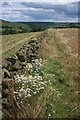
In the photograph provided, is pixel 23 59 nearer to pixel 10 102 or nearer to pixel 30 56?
pixel 30 56

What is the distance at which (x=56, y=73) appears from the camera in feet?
71.8

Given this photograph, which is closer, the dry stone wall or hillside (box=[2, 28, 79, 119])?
hillside (box=[2, 28, 79, 119])

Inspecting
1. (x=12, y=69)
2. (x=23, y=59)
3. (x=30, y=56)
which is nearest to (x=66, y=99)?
(x=12, y=69)

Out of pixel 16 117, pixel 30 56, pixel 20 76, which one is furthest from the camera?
pixel 30 56

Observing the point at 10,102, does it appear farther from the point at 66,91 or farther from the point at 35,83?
the point at 66,91

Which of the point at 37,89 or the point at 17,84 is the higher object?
the point at 17,84

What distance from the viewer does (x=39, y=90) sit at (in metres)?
16.2

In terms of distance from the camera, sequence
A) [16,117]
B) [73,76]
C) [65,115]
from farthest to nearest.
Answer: [73,76]
[65,115]
[16,117]

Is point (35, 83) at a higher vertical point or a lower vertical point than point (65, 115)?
higher

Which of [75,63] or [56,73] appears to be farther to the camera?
[75,63]

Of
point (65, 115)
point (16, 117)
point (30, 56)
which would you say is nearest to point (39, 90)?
point (65, 115)

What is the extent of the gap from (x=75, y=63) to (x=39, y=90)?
32.5ft

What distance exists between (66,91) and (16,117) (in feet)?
17.3

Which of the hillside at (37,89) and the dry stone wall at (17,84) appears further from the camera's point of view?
the dry stone wall at (17,84)
